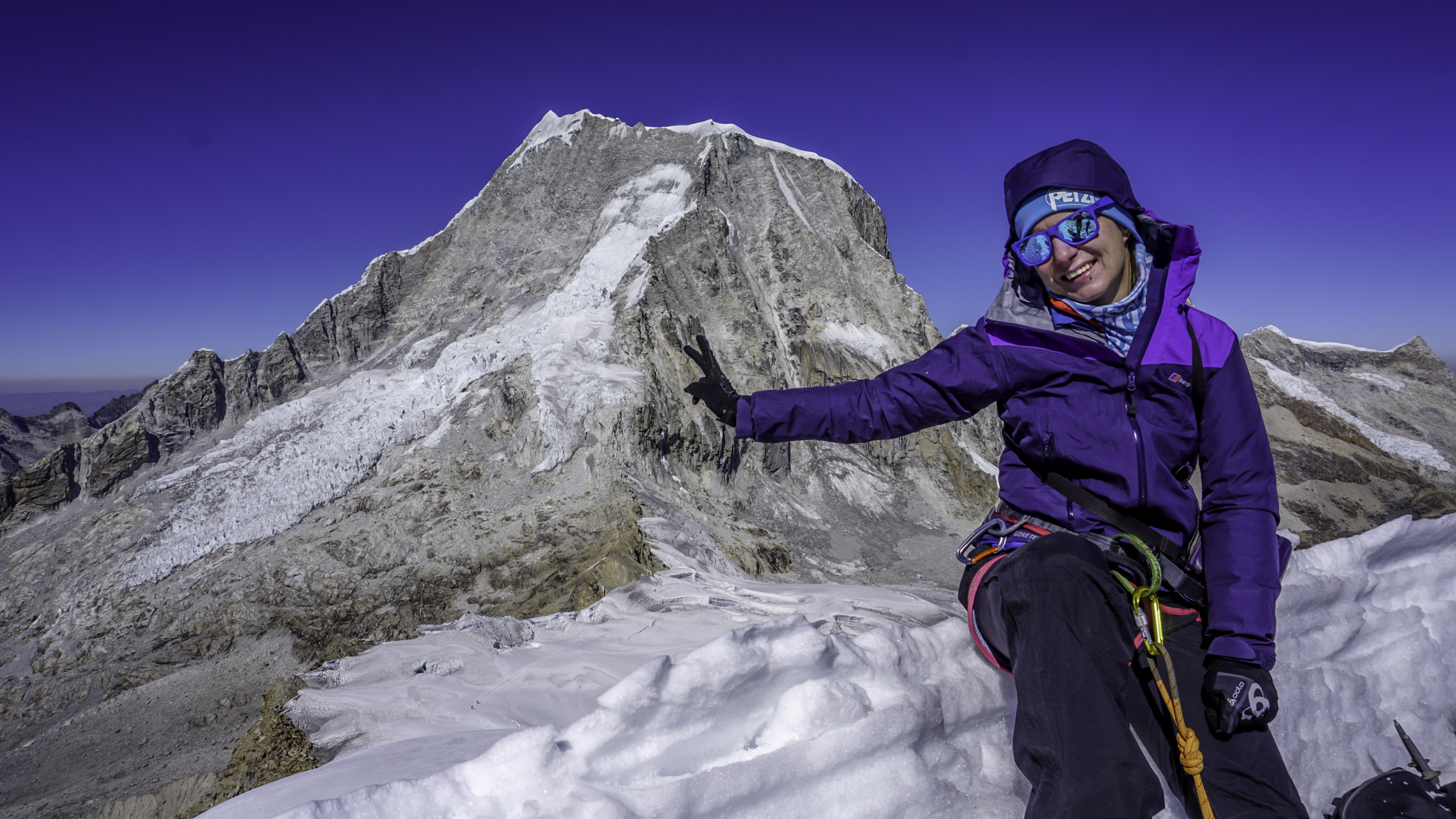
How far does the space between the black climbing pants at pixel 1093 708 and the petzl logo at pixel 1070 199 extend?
1171mm

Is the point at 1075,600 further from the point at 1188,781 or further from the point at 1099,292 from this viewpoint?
the point at 1099,292

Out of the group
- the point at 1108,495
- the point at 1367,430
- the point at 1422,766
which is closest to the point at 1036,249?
the point at 1108,495

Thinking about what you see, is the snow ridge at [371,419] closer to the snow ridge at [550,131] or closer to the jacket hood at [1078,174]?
the snow ridge at [550,131]

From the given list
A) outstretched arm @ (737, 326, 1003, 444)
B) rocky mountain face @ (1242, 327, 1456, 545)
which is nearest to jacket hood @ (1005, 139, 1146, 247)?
outstretched arm @ (737, 326, 1003, 444)

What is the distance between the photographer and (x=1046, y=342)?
242 centimetres

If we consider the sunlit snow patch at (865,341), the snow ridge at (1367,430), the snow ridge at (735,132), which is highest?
the snow ridge at (735,132)

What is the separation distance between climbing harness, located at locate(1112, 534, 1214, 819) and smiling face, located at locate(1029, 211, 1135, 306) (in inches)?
34.6

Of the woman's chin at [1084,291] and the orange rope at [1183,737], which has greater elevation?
the woman's chin at [1084,291]

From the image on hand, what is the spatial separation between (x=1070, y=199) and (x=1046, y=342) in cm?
51

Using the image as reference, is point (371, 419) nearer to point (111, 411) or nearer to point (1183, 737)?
point (1183, 737)

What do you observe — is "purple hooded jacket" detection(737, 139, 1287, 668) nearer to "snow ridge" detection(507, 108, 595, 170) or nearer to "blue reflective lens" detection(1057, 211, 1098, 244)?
"blue reflective lens" detection(1057, 211, 1098, 244)

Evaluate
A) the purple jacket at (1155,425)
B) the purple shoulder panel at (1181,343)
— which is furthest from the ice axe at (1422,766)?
the purple shoulder panel at (1181,343)

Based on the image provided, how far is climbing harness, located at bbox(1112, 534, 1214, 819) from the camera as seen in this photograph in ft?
6.60

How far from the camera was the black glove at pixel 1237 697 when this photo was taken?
6.78 feet
